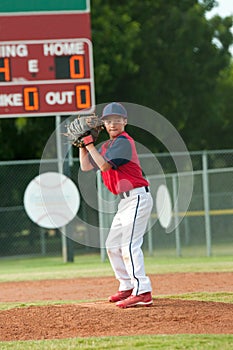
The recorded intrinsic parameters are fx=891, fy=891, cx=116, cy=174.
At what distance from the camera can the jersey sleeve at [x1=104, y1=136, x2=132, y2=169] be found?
8773mm

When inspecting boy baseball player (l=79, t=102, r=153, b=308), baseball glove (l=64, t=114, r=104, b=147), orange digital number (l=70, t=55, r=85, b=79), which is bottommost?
boy baseball player (l=79, t=102, r=153, b=308)

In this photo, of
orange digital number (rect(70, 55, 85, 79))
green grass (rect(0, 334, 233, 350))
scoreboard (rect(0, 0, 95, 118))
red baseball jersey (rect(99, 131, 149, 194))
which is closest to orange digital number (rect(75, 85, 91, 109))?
scoreboard (rect(0, 0, 95, 118))

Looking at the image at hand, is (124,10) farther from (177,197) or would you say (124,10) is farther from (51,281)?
(51,281)

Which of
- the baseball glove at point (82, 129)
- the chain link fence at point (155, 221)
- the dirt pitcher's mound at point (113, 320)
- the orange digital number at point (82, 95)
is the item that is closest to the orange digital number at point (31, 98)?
the orange digital number at point (82, 95)

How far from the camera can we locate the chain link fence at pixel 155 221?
22.0m

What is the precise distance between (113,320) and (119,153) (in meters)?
1.70

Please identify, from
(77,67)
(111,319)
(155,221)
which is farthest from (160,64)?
(111,319)

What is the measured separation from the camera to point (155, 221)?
22375mm

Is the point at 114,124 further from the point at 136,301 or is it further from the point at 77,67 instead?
the point at 77,67

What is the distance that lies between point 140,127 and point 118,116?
21.7m

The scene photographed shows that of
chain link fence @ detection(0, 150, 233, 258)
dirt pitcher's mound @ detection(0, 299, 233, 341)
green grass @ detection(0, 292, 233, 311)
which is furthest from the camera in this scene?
chain link fence @ detection(0, 150, 233, 258)

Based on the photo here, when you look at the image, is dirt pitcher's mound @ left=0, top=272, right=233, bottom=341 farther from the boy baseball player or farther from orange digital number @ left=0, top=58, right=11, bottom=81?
orange digital number @ left=0, top=58, right=11, bottom=81

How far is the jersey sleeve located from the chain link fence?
10.5 metres

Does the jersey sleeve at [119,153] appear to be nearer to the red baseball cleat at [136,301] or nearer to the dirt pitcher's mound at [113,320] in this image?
the red baseball cleat at [136,301]
